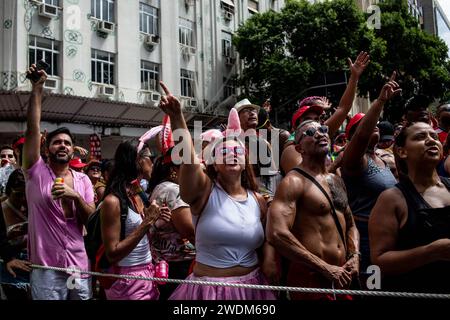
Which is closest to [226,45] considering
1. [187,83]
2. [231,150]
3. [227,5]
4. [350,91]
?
[227,5]

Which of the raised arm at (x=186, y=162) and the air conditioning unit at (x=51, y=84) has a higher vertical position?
the air conditioning unit at (x=51, y=84)

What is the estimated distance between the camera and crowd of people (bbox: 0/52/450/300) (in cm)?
248

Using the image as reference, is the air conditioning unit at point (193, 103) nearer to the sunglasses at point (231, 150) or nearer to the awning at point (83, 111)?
the awning at point (83, 111)

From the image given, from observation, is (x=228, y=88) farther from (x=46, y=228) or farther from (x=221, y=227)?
(x=221, y=227)

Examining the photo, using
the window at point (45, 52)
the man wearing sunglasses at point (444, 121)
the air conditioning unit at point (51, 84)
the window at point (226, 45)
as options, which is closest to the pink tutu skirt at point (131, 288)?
the man wearing sunglasses at point (444, 121)

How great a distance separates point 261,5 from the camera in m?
25.6

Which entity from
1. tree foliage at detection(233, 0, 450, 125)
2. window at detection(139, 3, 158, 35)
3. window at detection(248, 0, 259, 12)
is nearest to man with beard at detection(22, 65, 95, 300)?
window at detection(139, 3, 158, 35)

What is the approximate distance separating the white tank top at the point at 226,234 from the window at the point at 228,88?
2030 centimetres

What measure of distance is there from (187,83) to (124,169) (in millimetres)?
17944

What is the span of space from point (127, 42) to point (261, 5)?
10578 millimetres

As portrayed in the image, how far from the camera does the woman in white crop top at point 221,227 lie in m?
2.68

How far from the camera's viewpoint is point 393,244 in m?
2.42
